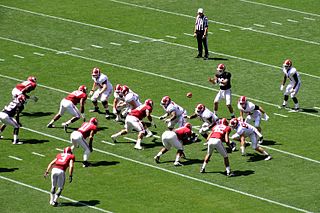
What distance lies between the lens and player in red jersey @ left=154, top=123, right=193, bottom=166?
1203 inches

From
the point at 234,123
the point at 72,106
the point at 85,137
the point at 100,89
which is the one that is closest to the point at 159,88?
the point at 100,89

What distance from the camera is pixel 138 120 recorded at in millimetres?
32344

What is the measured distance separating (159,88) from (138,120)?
499cm

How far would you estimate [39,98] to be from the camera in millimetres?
36625

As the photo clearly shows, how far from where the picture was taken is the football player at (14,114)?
3225cm

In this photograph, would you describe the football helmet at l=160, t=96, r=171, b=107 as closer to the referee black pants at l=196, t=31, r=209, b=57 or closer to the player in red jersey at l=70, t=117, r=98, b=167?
the player in red jersey at l=70, t=117, r=98, b=167

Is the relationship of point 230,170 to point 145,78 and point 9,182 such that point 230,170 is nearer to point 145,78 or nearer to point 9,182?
point 9,182

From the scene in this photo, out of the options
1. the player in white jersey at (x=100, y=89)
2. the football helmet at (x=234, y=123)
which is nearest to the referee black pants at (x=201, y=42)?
the player in white jersey at (x=100, y=89)

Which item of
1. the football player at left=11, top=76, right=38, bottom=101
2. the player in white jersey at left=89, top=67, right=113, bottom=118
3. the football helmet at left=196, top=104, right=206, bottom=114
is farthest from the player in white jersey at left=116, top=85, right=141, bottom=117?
the football player at left=11, top=76, right=38, bottom=101

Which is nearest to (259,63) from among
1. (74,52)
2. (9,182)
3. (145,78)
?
(145,78)

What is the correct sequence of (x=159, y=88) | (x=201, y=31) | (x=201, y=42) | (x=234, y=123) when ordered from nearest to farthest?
(x=234, y=123)
(x=159, y=88)
(x=201, y=31)
(x=201, y=42)

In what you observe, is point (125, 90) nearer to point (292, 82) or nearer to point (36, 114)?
point (36, 114)

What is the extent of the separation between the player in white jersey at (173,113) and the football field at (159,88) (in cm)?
72

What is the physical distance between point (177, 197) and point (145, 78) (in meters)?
10.4
